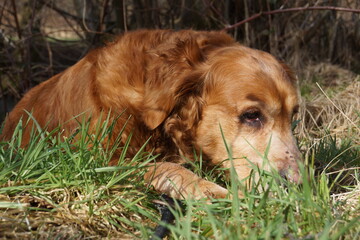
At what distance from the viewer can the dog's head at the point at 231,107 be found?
9.14 ft

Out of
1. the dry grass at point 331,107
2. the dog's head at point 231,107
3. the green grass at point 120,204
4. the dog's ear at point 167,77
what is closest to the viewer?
the green grass at point 120,204

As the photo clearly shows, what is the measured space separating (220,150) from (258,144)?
253mm

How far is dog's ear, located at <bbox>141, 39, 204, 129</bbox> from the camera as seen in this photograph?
290 cm

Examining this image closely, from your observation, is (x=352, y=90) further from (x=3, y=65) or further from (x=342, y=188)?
(x=3, y=65)

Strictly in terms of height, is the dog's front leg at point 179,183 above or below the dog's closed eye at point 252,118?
below

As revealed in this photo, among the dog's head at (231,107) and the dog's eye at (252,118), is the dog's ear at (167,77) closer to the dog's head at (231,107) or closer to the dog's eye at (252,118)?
the dog's head at (231,107)

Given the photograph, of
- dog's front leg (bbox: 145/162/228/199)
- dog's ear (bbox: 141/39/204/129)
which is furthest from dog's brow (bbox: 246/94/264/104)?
dog's front leg (bbox: 145/162/228/199)

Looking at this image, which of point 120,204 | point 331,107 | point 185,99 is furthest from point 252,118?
point 331,107

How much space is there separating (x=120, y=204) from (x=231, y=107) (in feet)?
3.21

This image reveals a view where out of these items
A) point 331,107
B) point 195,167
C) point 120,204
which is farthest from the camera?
point 331,107

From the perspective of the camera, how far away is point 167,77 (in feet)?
9.69

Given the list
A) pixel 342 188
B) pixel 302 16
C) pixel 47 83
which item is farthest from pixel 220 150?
pixel 302 16

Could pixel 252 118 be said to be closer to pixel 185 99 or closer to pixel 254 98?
pixel 254 98

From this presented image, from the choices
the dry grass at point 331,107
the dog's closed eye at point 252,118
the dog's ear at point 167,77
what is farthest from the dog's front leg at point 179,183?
the dry grass at point 331,107
